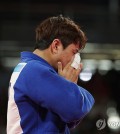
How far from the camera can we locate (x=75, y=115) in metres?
1.11

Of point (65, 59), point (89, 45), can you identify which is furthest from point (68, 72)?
point (89, 45)

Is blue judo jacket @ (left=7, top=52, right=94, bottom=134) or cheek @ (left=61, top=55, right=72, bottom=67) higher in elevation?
cheek @ (left=61, top=55, right=72, bottom=67)

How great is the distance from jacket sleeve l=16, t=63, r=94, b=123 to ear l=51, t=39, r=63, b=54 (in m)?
0.09

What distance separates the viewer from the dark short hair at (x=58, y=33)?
4.00 feet

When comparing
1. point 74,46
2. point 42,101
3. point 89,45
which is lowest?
point 89,45

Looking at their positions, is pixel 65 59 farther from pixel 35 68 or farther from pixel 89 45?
pixel 89 45

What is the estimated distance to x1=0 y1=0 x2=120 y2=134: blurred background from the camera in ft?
5.78

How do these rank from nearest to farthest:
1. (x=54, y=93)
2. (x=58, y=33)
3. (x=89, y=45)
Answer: (x=54, y=93) → (x=58, y=33) → (x=89, y=45)

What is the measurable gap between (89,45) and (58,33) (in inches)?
31.2

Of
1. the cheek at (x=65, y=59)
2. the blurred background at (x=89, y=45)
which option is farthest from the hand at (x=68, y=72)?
the blurred background at (x=89, y=45)

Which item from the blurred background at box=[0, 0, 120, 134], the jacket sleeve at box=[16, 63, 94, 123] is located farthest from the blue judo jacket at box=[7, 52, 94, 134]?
the blurred background at box=[0, 0, 120, 134]

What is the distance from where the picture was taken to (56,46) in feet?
3.98

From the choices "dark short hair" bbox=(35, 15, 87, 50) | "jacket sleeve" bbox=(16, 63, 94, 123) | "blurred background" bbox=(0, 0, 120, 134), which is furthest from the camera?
"blurred background" bbox=(0, 0, 120, 134)

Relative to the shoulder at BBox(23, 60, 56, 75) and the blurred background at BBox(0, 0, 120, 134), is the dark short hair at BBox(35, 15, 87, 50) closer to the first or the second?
the shoulder at BBox(23, 60, 56, 75)
